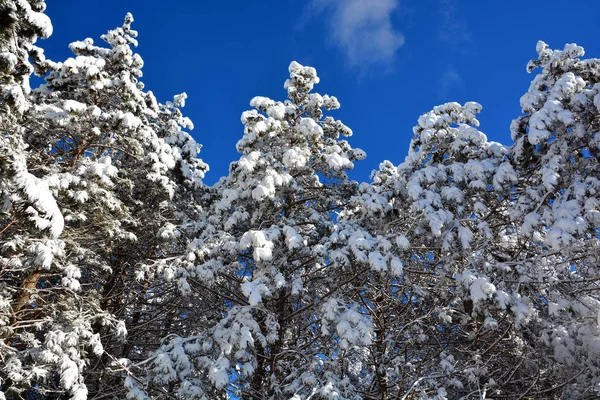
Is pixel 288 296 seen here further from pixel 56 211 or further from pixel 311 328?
pixel 56 211

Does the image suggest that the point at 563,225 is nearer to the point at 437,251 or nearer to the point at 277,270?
the point at 437,251

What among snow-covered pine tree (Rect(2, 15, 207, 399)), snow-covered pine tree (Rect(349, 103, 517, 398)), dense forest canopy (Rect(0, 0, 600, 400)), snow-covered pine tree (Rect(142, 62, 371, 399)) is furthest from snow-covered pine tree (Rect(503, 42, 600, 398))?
snow-covered pine tree (Rect(2, 15, 207, 399))

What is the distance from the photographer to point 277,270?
947cm

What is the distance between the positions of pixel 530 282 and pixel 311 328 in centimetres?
603

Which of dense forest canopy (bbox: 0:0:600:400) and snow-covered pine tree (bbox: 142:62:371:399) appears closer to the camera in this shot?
dense forest canopy (bbox: 0:0:600:400)

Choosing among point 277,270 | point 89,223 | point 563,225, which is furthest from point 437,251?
point 89,223

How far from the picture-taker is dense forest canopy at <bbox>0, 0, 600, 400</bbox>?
794 centimetres

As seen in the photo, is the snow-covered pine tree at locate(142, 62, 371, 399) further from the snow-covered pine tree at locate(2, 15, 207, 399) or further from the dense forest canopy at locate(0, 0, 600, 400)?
the snow-covered pine tree at locate(2, 15, 207, 399)

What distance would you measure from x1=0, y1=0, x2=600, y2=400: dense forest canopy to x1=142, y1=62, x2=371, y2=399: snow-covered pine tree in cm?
6

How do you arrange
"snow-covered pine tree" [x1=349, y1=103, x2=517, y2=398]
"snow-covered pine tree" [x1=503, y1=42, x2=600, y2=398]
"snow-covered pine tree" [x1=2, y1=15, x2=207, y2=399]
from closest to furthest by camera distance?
1. "snow-covered pine tree" [x1=2, y1=15, x2=207, y2=399]
2. "snow-covered pine tree" [x1=503, y1=42, x2=600, y2=398]
3. "snow-covered pine tree" [x1=349, y1=103, x2=517, y2=398]

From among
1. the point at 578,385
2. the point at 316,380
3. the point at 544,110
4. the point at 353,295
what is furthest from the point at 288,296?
the point at 544,110

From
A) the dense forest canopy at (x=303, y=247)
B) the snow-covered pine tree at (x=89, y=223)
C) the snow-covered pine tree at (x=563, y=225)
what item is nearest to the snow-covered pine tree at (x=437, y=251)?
the dense forest canopy at (x=303, y=247)

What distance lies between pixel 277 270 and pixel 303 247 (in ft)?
3.06

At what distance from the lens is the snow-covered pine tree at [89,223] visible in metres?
7.89
